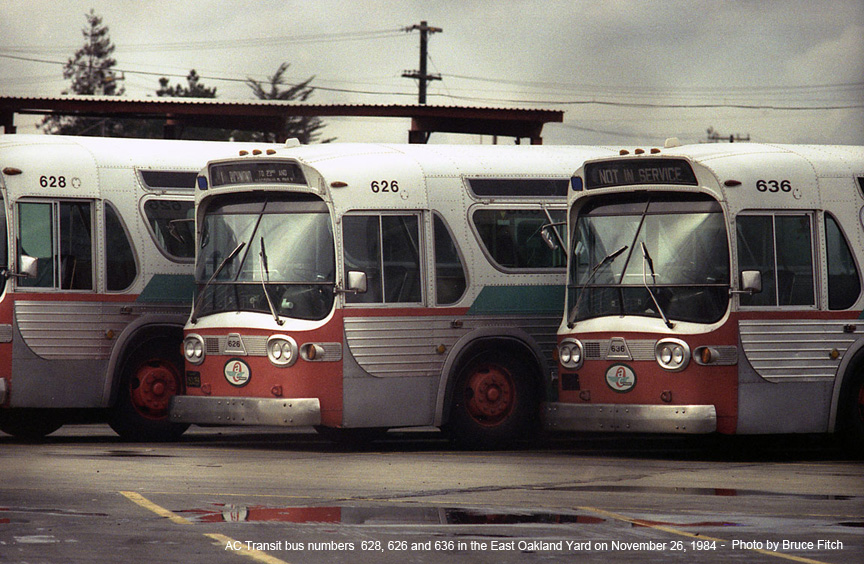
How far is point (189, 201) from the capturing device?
57.0 feet

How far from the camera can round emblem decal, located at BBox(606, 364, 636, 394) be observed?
14812 millimetres

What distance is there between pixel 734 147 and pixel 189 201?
5.81m

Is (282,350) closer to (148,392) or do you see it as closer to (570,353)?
(148,392)

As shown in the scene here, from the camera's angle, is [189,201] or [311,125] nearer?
[189,201]

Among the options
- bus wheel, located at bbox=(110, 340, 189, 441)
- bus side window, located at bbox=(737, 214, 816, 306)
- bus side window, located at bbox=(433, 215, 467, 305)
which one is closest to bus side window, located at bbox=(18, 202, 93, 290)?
bus wheel, located at bbox=(110, 340, 189, 441)

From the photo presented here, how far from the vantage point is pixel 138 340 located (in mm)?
16891

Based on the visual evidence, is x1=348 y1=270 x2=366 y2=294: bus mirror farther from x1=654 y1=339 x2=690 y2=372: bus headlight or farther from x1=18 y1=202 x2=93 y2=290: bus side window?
x1=18 y1=202 x2=93 y2=290: bus side window

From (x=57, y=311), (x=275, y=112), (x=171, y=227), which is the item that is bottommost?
(x=57, y=311)

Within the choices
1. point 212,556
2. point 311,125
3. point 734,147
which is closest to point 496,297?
point 734,147

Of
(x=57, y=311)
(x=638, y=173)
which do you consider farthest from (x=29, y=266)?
(x=638, y=173)

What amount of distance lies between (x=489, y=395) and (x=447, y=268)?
1343 millimetres

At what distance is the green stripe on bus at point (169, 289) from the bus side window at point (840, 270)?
6457 mm

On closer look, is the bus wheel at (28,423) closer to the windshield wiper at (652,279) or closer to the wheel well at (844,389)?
the windshield wiper at (652,279)

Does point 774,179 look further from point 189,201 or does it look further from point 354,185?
point 189,201
